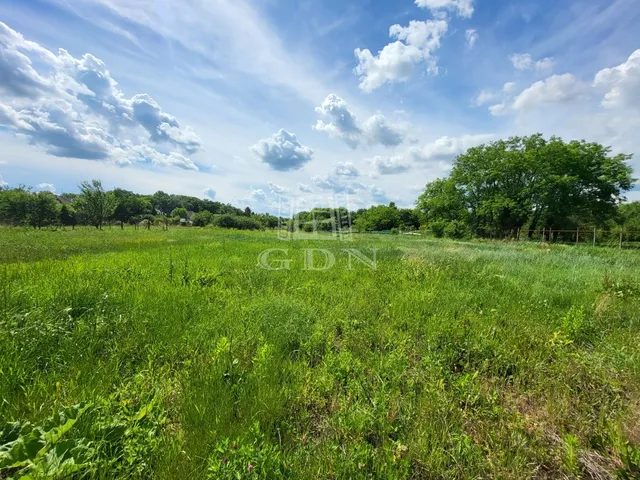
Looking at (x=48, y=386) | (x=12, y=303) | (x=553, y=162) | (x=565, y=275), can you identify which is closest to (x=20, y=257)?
(x=12, y=303)

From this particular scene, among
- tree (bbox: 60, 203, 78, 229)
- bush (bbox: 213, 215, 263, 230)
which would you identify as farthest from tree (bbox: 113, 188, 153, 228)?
bush (bbox: 213, 215, 263, 230)

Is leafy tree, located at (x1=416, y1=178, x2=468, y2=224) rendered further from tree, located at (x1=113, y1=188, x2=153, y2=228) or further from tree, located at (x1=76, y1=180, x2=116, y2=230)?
tree, located at (x1=113, y1=188, x2=153, y2=228)

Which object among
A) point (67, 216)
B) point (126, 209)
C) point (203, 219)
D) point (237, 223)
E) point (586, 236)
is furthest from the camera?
point (203, 219)

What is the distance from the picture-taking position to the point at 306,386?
2623 millimetres

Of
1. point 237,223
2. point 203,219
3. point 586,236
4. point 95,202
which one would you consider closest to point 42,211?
point 95,202

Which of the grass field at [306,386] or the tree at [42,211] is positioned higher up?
the tree at [42,211]

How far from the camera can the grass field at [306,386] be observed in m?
1.72

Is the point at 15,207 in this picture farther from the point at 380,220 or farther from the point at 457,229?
the point at 380,220

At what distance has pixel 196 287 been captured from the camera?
541cm

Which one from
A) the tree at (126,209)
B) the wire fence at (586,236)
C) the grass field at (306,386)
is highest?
the tree at (126,209)

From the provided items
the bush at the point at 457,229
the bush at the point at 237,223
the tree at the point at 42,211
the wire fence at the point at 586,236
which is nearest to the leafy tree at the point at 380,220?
the bush at the point at 237,223

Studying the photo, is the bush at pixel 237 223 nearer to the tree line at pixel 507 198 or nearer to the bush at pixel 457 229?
the tree line at pixel 507 198

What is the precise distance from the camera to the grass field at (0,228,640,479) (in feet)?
5.65

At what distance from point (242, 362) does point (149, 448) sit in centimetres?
127
